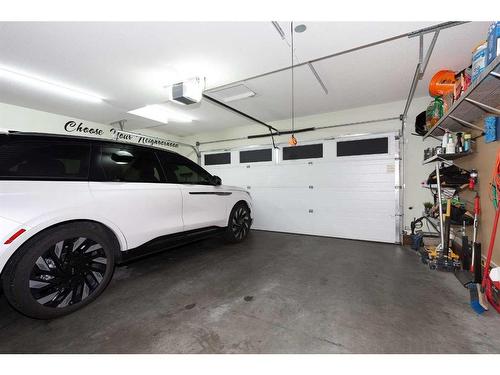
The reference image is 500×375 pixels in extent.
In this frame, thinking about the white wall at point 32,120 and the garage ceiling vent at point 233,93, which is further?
the white wall at point 32,120

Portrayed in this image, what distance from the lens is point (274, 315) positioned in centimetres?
189

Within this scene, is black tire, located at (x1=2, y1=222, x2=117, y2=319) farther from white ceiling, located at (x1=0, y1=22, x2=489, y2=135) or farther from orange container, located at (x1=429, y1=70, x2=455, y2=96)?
orange container, located at (x1=429, y1=70, x2=455, y2=96)

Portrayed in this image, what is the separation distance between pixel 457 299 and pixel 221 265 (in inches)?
106

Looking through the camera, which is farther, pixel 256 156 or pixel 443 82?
pixel 256 156

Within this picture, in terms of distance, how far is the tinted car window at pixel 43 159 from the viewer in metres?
1.63

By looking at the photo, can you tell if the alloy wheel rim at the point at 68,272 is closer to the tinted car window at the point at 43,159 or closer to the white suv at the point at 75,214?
the white suv at the point at 75,214

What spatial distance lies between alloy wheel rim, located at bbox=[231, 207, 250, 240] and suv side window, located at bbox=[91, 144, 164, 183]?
1.77 meters

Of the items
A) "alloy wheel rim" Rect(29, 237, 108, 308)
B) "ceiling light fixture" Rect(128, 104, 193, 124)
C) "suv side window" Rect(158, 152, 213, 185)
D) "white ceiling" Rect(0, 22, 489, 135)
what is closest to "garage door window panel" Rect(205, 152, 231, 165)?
"ceiling light fixture" Rect(128, 104, 193, 124)

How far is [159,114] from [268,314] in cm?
482

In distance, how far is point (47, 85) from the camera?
334cm

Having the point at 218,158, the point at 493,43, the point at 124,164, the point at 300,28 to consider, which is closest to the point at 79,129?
the point at 218,158

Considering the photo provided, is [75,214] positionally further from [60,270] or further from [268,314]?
[268,314]

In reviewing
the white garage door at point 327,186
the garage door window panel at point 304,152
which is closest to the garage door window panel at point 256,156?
the white garage door at point 327,186

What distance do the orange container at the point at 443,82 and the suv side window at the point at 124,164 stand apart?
389cm
